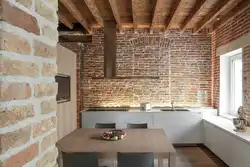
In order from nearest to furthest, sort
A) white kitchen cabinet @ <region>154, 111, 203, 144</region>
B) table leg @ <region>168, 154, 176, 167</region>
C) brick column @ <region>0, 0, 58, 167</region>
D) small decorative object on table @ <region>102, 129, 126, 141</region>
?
brick column @ <region>0, 0, 58, 167</region>, table leg @ <region>168, 154, 176, 167</region>, small decorative object on table @ <region>102, 129, 126, 141</region>, white kitchen cabinet @ <region>154, 111, 203, 144</region>

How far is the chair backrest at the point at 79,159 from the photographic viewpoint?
109 inches

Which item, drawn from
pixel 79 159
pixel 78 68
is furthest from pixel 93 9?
pixel 79 159

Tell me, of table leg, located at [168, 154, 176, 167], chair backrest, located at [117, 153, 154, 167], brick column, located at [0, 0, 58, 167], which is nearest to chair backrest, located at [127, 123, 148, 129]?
table leg, located at [168, 154, 176, 167]

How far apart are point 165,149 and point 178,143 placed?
3392 millimetres

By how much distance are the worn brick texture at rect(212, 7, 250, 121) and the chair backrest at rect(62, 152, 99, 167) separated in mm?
3269

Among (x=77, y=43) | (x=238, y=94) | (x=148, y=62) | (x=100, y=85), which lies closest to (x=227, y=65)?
(x=238, y=94)

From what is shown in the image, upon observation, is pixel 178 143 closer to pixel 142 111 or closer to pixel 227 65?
pixel 142 111

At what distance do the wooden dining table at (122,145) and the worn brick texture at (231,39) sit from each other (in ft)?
6.79

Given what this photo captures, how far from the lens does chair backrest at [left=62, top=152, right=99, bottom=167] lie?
2.76 metres

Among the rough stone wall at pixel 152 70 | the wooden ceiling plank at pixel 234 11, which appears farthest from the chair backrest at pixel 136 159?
the rough stone wall at pixel 152 70

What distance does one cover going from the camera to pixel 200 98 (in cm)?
679

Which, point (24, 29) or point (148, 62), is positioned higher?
point (148, 62)

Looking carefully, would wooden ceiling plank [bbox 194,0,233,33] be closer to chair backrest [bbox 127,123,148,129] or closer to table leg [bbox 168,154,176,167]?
chair backrest [bbox 127,123,148,129]

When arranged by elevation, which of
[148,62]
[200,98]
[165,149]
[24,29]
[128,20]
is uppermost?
[128,20]
